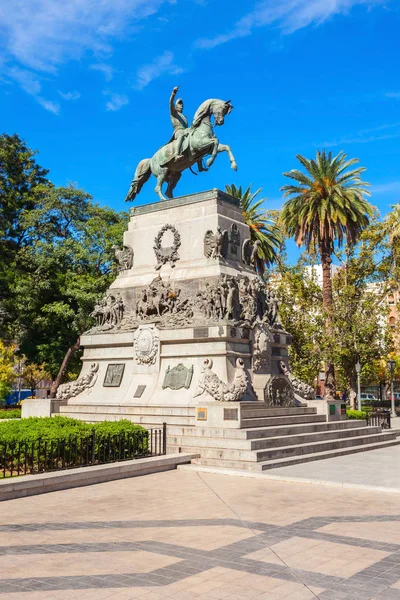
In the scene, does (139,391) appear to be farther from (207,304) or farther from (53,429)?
(53,429)

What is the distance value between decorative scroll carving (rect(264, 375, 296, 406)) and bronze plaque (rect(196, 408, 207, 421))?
11.0ft

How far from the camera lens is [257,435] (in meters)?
18.2

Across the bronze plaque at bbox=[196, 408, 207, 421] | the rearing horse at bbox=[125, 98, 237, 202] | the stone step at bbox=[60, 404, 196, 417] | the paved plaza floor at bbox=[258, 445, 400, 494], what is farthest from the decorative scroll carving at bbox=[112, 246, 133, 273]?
the paved plaza floor at bbox=[258, 445, 400, 494]

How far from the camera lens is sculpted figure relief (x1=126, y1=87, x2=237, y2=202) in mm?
25531

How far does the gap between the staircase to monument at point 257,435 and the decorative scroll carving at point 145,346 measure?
2.09m

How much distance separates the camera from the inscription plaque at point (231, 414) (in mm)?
18406

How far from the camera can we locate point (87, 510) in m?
11.3

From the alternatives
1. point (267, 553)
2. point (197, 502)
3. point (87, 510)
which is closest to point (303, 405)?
point (197, 502)

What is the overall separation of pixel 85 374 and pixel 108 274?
19005 mm

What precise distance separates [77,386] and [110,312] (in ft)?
10.5

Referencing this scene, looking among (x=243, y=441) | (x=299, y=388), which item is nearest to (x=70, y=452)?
(x=243, y=441)

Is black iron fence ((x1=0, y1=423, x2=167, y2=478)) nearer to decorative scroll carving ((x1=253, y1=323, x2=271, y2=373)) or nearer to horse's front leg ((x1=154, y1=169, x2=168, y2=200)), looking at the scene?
decorative scroll carving ((x1=253, y1=323, x2=271, y2=373))

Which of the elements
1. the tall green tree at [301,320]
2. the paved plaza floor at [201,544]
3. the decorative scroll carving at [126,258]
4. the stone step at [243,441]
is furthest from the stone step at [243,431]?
the tall green tree at [301,320]

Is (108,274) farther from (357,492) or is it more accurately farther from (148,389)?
(357,492)
